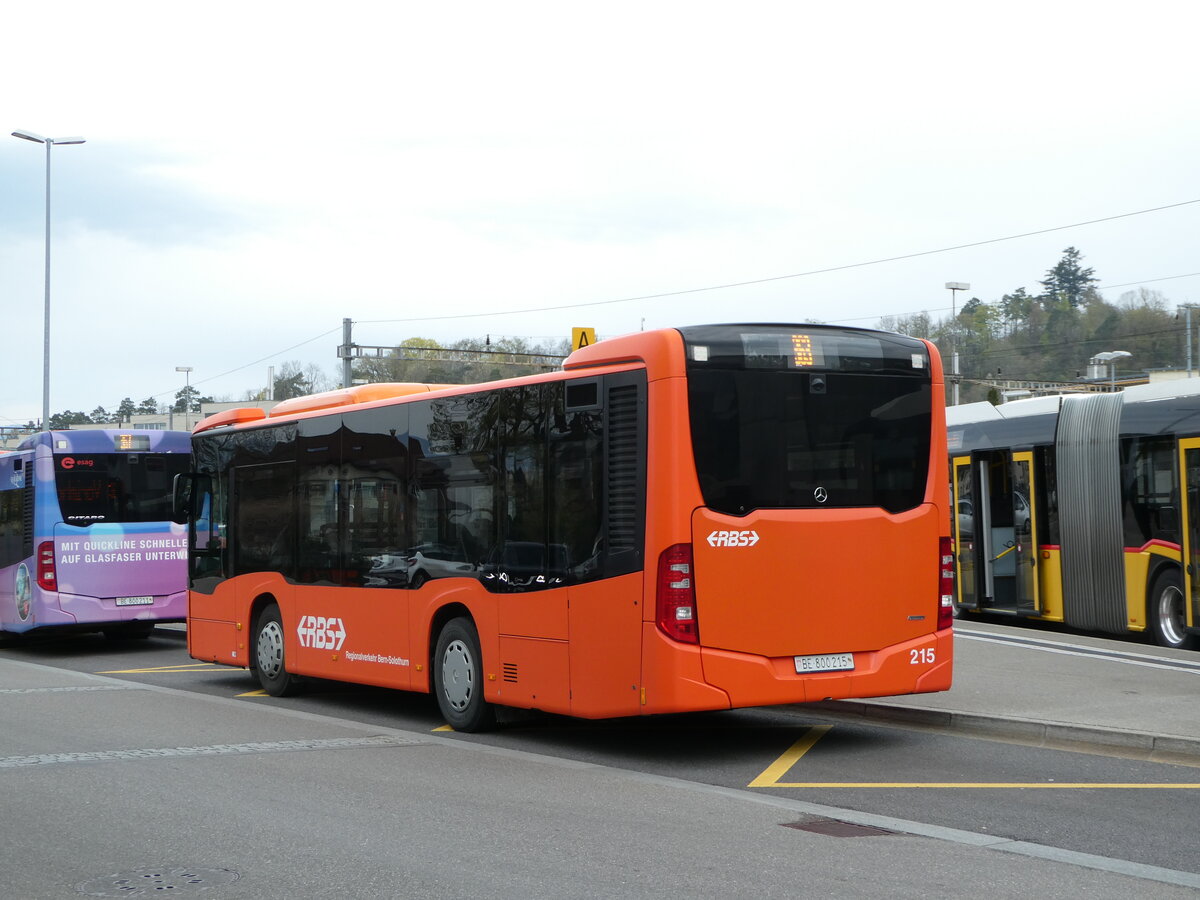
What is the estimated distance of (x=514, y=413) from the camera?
34.6 feet

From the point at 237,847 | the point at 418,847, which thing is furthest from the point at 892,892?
the point at 237,847

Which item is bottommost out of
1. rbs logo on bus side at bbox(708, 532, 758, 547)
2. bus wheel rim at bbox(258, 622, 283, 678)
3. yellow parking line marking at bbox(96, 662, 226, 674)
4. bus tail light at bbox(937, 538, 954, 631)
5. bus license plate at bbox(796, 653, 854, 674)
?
yellow parking line marking at bbox(96, 662, 226, 674)

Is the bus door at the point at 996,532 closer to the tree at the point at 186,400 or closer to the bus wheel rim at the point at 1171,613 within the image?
the bus wheel rim at the point at 1171,613

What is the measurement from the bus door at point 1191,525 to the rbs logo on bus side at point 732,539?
837cm

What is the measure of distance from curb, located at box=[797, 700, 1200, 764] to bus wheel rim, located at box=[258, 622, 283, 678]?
5.74 m

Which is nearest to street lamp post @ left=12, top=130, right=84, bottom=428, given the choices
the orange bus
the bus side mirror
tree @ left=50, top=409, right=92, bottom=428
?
the bus side mirror

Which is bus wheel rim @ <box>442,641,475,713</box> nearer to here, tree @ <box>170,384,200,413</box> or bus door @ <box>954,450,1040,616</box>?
bus door @ <box>954,450,1040,616</box>

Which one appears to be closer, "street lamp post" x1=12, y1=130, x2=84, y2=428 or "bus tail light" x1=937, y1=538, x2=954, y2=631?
"bus tail light" x1=937, y1=538, x2=954, y2=631

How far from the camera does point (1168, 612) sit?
16406 millimetres

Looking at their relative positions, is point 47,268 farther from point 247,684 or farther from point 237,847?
point 237,847

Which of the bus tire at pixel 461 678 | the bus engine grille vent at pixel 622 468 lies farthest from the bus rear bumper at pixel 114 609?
the bus engine grille vent at pixel 622 468

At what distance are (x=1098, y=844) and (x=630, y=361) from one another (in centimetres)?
429

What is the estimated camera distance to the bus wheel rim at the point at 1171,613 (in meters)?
16.2

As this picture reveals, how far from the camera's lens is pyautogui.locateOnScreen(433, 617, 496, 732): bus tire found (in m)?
11.0
